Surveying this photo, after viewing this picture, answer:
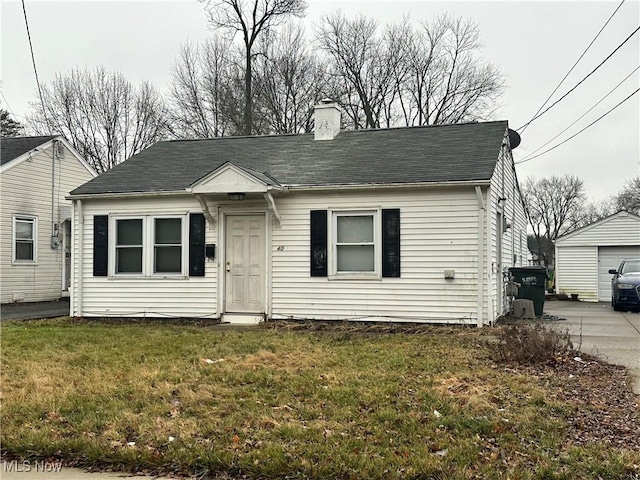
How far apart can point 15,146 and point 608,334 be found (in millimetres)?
17839

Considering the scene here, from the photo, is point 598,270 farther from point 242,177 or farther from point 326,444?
point 326,444

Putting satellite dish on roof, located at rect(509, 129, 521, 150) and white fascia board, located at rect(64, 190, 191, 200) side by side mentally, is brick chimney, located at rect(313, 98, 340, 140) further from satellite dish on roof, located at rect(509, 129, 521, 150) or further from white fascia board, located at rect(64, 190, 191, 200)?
satellite dish on roof, located at rect(509, 129, 521, 150)

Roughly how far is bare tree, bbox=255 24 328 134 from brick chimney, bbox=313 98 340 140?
1494 cm

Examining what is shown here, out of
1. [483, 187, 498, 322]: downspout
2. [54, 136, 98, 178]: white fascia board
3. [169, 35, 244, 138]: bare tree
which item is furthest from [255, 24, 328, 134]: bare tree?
[483, 187, 498, 322]: downspout

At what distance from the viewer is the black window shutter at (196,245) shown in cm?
1212

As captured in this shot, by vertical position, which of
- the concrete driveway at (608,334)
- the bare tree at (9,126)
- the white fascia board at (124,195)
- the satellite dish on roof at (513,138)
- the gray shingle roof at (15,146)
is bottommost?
the concrete driveway at (608,334)

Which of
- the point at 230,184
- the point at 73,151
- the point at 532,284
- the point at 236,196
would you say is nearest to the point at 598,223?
the point at 532,284

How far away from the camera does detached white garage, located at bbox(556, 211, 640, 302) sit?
21219 millimetres

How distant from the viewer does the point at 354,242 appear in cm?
1147

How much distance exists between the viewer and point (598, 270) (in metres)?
21.7

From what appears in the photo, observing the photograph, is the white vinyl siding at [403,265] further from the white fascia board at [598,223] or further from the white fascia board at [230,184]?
the white fascia board at [598,223]

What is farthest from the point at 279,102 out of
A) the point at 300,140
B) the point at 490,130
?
the point at 490,130

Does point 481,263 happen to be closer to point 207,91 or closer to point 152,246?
point 152,246

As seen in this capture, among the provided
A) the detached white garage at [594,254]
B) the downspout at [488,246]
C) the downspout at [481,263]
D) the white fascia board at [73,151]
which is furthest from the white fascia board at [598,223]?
the white fascia board at [73,151]
